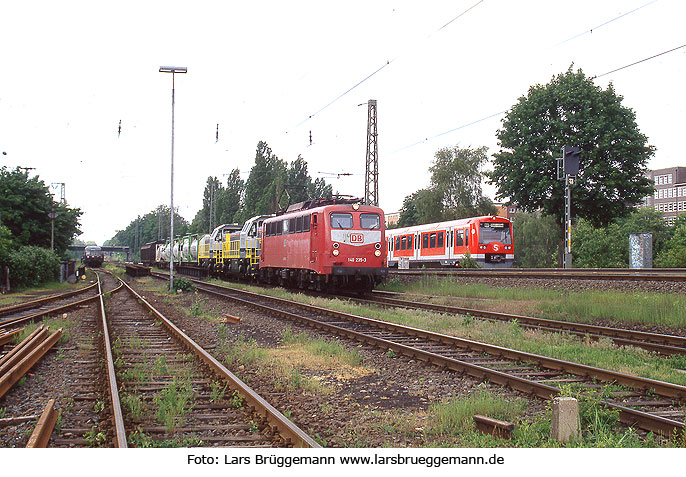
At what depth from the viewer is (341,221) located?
775 inches

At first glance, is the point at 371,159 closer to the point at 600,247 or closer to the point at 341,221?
the point at 341,221

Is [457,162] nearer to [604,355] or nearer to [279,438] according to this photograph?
[604,355]

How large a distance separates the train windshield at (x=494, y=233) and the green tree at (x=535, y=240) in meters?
Result: 31.8

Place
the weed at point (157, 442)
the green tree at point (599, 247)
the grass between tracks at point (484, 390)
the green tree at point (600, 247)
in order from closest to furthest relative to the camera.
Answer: the weed at point (157, 442) < the grass between tracks at point (484, 390) < the green tree at point (600, 247) < the green tree at point (599, 247)

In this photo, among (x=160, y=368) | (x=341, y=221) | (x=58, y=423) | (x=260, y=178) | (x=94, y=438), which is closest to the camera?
(x=94, y=438)

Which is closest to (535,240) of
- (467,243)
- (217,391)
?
(467,243)

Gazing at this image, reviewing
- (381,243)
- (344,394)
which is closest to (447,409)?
(344,394)

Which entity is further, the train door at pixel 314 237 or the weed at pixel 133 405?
the train door at pixel 314 237

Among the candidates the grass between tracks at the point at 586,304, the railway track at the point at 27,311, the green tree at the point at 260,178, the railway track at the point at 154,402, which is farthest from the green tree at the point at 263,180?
the railway track at the point at 154,402

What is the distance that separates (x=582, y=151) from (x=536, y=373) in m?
27.5

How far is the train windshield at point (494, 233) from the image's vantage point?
29.4m

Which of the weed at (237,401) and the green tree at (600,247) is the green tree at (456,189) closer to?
the green tree at (600,247)

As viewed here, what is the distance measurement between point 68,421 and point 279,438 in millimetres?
2211

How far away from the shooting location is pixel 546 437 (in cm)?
519
